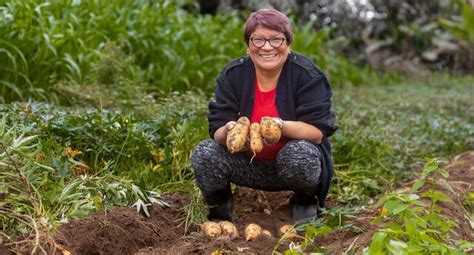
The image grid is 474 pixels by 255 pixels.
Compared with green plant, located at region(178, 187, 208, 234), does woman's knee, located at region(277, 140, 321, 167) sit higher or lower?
higher

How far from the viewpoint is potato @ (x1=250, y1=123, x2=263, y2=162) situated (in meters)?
3.17

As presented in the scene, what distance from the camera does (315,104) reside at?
335 cm

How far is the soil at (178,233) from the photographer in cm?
296

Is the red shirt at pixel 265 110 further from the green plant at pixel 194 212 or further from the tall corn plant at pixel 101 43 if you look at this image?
the tall corn plant at pixel 101 43

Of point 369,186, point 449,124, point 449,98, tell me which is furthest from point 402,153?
point 449,98

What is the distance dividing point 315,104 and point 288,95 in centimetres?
12

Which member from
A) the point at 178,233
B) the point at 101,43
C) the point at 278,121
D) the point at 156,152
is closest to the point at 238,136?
the point at 278,121

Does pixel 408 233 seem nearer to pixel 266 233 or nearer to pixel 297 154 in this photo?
pixel 297 154

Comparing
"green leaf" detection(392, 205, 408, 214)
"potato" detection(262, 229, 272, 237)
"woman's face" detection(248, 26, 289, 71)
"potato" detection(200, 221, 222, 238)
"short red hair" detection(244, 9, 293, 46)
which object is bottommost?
"potato" detection(262, 229, 272, 237)

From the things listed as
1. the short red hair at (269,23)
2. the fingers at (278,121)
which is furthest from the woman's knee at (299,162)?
the short red hair at (269,23)

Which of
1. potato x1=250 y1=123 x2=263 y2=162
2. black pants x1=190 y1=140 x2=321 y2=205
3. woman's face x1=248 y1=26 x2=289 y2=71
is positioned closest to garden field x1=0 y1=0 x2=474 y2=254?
black pants x1=190 y1=140 x2=321 y2=205

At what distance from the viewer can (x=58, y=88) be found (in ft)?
17.6

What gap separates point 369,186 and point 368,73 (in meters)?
6.57

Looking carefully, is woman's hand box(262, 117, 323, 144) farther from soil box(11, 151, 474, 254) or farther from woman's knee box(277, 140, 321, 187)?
soil box(11, 151, 474, 254)
